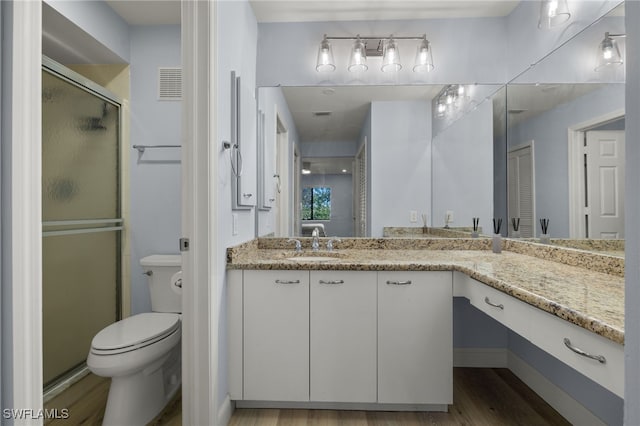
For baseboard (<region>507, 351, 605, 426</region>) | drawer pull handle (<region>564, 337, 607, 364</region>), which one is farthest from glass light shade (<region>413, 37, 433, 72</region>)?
baseboard (<region>507, 351, 605, 426</region>)

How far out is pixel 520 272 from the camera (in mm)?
1483

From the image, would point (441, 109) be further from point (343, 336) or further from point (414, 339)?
point (343, 336)

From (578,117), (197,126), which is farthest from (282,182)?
(578,117)

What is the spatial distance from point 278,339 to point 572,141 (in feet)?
5.76

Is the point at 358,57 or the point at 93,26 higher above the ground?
the point at 93,26

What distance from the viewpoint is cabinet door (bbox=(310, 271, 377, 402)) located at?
1.71 m

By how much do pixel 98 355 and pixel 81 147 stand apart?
1.49 metres

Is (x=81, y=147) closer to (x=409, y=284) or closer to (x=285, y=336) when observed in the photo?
(x=285, y=336)

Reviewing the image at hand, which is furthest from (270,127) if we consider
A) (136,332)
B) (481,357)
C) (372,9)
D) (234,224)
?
(481,357)

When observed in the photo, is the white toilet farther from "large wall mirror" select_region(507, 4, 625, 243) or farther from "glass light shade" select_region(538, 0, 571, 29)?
"glass light shade" select_region(538, 0, 571, 29)

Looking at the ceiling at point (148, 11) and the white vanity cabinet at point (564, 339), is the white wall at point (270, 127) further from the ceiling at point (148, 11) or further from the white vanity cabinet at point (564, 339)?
the white vanity cabinet at point (564, 339)

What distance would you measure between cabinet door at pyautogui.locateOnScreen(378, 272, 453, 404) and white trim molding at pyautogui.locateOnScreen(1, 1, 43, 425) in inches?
54.2

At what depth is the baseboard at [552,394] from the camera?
1.61m

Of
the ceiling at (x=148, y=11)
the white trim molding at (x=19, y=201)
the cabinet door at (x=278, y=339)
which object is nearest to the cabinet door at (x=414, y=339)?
the cabinet door at (x=278, y=339)
